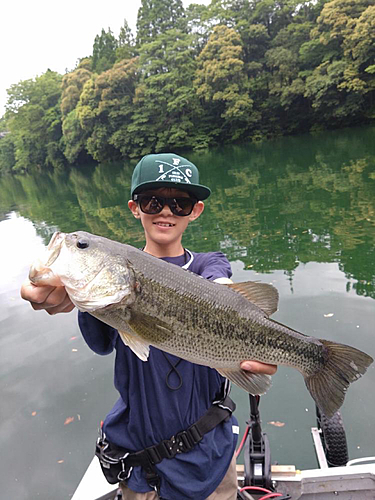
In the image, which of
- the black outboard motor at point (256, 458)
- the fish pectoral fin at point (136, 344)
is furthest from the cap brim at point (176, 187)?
the black outboard motor at point (256, 458)

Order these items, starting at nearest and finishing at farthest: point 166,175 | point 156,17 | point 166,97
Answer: point 166,175 → point 166,97 → point 156,17

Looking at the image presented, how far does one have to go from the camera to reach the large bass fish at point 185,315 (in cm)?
204

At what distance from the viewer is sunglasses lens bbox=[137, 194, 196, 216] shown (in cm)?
263

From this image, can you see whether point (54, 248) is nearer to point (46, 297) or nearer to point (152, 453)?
point (46, 297)

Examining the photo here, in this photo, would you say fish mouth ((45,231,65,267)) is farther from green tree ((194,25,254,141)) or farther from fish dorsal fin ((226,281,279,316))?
green tree ((194,25,254,141))

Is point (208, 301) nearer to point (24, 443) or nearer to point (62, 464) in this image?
point (62, 464)

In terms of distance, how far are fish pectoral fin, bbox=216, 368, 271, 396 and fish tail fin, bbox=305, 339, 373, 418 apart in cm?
30

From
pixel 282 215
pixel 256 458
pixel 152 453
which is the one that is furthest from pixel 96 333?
pixel 282 215

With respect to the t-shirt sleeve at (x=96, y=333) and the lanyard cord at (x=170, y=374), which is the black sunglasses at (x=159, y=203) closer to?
the t-shirt sleeve at (x=96, y=333)

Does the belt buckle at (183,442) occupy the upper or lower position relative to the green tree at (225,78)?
lower

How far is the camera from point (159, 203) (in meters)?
2.63

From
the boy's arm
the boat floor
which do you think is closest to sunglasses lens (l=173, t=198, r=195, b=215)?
the boy's arm

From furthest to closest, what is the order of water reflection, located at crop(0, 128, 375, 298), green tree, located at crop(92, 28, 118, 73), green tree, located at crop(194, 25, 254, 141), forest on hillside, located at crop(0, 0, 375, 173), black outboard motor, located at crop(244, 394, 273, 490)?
green tree, located at crop(92, 28, 118, 73) → green tree, located at crop(194, 25, 254, 141) → forest on hillside, located at crop(0, 0, 375, 173) → water reflection, located at crop(0, 128, 375, 298) → black outboard motor, located at crop(244, 394, 273, 490)

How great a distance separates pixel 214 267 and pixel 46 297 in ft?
3.78
